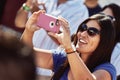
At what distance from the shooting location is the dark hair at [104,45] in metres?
2.56

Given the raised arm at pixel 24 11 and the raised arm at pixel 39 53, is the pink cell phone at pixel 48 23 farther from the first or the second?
the raised arm at pixel 24 11

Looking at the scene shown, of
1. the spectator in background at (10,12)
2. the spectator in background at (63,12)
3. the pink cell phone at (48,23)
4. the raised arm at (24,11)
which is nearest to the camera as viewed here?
the pink cell phone at (48,23)

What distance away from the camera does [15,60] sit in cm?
78

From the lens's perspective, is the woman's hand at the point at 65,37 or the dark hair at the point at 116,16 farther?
the dark hair at the point at 116,16

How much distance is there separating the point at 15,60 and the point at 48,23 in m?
1.74

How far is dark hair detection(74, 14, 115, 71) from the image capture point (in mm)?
2559

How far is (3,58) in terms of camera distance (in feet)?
2.58

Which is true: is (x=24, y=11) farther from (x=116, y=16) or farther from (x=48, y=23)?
(x=116, y=16)

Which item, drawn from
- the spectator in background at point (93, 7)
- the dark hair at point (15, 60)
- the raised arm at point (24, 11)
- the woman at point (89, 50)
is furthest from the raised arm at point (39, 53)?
the dark hair at point (15, 60)

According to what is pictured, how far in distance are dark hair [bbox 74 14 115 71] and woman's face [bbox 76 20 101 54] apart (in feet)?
0.10

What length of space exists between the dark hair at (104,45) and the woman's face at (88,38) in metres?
0.03

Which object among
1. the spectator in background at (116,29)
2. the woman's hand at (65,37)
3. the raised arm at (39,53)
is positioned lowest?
the spectator in background at (116,29)

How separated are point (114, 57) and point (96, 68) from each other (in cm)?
68

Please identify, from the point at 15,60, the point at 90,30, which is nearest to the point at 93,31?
the point at 90,30
